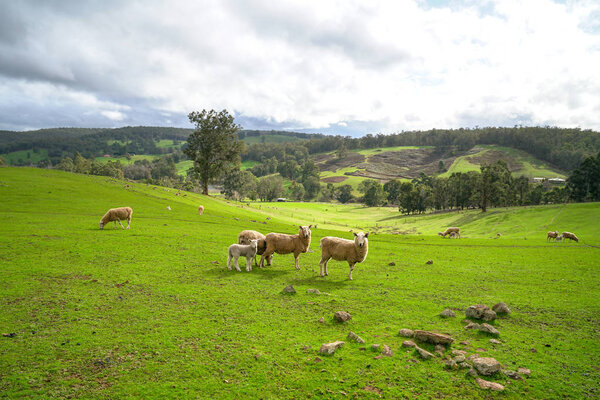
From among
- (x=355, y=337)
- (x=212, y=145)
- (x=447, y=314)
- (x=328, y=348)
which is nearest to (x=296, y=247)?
(x=447, y=314)

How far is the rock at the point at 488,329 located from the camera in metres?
9.03

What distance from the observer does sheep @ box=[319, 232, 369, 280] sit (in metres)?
14.8

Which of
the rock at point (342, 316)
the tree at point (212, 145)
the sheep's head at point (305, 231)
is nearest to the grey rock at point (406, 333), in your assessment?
the rock at point (342, 316)

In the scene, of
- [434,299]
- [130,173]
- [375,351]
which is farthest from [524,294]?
[130,173]

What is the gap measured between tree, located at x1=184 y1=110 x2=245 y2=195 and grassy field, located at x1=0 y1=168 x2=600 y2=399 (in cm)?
5431

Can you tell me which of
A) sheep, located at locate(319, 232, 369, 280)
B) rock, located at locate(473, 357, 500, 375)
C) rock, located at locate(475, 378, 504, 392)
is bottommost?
rock, located at locate(475, 378, 504, 392)

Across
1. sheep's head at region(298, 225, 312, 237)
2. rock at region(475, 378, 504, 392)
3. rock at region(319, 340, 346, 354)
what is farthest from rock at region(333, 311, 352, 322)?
sheep's head at region(298, 225, 312, 237)

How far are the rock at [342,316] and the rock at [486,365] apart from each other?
372cm

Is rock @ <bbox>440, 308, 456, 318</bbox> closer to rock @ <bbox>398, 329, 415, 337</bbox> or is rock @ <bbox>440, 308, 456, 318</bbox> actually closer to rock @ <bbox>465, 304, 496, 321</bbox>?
rock @ <bbox>465, 304, 496, 321</bbox>

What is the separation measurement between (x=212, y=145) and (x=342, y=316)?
228 feet

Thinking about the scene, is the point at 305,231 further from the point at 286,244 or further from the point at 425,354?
the point at 425,354

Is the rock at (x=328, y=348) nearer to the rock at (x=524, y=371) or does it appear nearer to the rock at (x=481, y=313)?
the rock at (x=524, y=371)

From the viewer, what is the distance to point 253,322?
30.8ft

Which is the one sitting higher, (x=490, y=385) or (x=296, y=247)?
(x=296, y=247)
